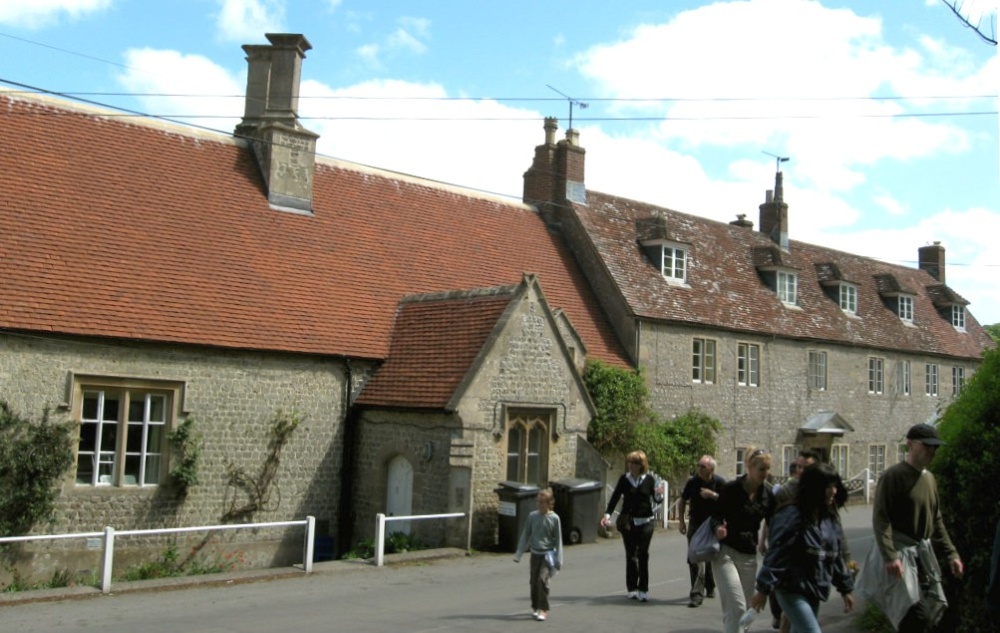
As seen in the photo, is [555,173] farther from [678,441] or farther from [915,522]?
[915,522]

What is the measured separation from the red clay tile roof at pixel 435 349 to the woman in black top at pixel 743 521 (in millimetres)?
8317

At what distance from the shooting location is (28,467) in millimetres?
14523

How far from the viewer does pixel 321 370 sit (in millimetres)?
18375

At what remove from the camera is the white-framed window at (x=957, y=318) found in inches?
1522

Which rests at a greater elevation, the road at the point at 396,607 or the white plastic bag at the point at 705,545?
the white plastic bag at the point at 705,545

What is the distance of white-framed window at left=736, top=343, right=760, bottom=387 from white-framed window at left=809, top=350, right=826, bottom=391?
109 inches

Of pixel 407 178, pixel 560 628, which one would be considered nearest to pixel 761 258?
pixel 407 178

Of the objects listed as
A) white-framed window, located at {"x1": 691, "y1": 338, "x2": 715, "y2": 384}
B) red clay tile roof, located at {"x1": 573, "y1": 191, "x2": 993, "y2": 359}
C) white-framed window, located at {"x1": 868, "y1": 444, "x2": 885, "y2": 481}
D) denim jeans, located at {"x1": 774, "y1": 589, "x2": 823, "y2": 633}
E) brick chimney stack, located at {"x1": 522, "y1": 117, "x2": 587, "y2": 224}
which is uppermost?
brick chimney stack, located at {"x1": 522, "y1": 117, "x2": 587, "y2": 224}

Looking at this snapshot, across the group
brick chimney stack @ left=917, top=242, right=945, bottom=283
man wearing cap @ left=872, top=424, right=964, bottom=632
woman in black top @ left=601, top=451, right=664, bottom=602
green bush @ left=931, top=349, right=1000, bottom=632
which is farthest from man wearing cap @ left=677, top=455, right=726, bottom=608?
brick chimney stack @ left=917, top=242, right=945, bottom=283

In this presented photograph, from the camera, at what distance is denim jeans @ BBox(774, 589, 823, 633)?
6723mm

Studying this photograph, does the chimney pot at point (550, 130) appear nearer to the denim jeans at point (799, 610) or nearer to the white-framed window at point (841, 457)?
the white-framed window at point (841, 457)

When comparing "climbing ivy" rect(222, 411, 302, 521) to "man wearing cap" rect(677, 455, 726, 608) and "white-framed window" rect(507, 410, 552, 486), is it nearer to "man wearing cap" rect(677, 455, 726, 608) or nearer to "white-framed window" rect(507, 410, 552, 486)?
"white-framed window" rect(507, 410, 552, 486)

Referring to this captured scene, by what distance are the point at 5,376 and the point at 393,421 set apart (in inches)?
259

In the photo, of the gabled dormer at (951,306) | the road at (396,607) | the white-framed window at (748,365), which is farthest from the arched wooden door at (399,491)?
the gabled dormer at (951,306)
